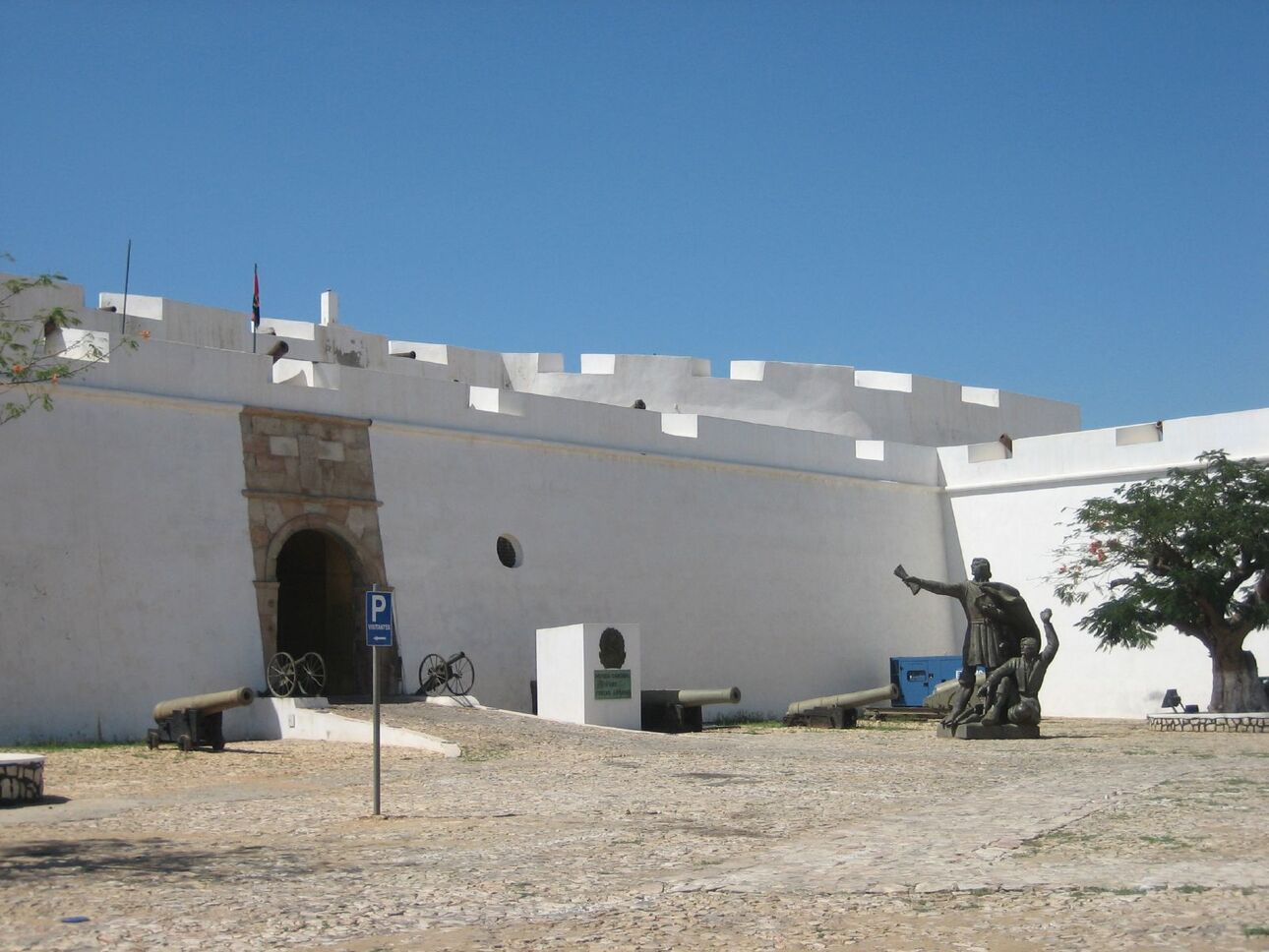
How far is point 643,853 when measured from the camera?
7891 mm

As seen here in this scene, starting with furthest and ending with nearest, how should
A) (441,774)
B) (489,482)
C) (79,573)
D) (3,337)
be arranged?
(489,482) → (79,573) → (441,774) → (3,337)

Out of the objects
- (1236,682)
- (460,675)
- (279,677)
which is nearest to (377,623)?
(279,677)

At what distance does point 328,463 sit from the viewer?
1775 centimetres

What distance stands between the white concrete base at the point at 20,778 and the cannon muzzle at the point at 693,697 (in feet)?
30.0

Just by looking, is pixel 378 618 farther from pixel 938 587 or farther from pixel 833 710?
pixel 833 710

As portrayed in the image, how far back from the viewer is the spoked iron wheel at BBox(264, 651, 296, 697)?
1650cm

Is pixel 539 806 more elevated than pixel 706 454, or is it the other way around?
pixel 706 454

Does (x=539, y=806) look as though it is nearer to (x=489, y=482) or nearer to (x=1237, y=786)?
(x=1237, y=786)

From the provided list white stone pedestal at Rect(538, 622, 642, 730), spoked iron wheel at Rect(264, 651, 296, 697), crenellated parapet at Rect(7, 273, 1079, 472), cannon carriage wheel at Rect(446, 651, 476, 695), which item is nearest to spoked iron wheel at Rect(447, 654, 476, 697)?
cannon carriage wheel at Rect(446, 651, 476, 695)

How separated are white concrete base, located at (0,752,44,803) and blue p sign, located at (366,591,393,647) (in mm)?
2691

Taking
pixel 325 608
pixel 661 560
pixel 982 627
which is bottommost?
pixel 982 627

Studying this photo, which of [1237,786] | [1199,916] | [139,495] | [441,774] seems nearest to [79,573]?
[139,495]

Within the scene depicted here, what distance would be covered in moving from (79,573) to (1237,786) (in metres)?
11.5

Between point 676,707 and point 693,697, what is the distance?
267mm
